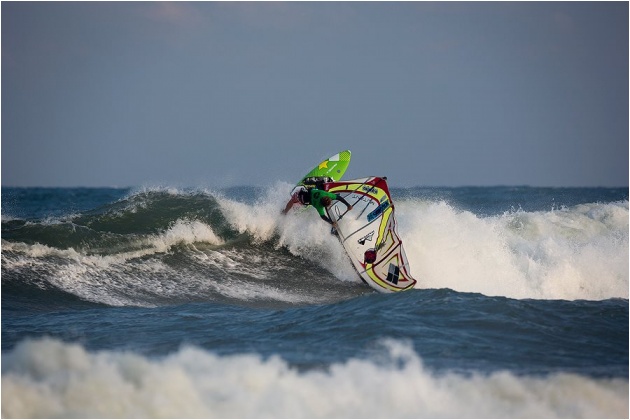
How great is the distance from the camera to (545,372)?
741 cm

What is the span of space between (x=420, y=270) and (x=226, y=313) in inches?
171

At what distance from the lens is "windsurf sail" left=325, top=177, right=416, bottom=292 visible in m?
12.1

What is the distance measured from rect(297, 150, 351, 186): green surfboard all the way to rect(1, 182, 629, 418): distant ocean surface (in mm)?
862

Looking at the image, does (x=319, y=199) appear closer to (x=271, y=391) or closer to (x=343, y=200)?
(x=343, y=200)

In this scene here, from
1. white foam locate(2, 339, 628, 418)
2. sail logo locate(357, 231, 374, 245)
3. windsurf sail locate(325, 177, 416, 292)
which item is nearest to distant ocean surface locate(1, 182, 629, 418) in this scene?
white foam locate(2, 339, 628, 418)

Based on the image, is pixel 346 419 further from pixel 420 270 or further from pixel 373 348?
pixel 420 270

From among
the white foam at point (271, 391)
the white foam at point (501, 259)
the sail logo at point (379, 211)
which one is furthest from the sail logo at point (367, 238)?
the white foam at point (271, 391)

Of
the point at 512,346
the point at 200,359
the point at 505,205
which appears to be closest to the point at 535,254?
the point at 512,346

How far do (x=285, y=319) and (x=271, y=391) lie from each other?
8.24 feet

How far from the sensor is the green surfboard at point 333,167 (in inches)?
561

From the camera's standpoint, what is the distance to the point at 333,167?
1444 cm

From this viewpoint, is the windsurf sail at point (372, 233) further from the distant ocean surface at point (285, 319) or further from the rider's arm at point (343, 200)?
the distant ocean surface at point (285, 319)

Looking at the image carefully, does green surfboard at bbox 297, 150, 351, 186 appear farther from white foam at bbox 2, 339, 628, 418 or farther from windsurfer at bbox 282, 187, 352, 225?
white foam at bbox 2, 339, 628, 418

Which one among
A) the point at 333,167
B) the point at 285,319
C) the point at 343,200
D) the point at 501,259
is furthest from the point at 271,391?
the point at 333,167
